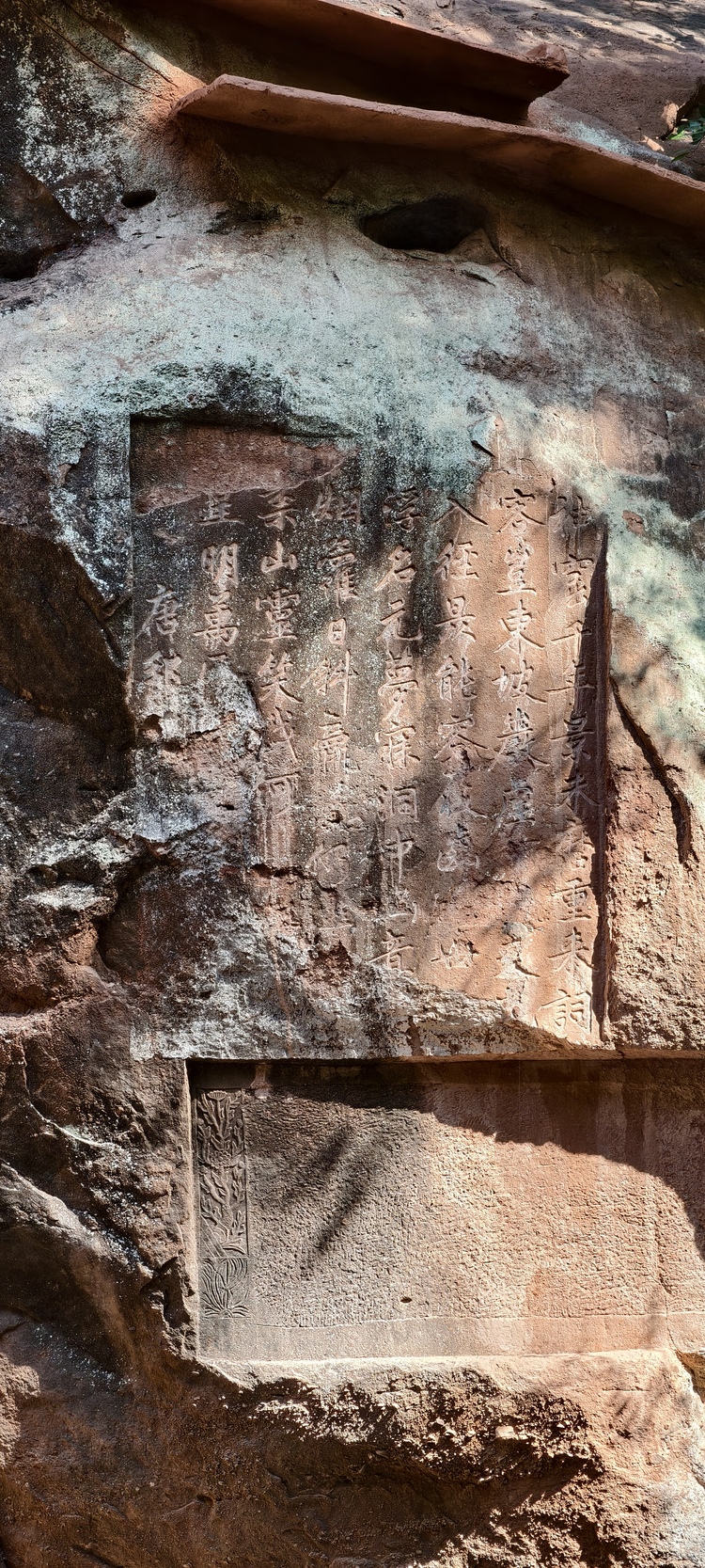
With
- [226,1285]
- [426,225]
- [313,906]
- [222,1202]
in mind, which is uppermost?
[426,225]

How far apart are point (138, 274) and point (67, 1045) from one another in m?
2.04

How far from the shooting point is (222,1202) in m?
3.46

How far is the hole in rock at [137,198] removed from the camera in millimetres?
3789

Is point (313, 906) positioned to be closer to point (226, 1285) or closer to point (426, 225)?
point (226, 1285)

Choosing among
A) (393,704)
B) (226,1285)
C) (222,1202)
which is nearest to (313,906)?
(393,704)

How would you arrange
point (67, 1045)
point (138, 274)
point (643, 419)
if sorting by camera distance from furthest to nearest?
point (643, 419) < point (138, 274) < point (67, 1045)

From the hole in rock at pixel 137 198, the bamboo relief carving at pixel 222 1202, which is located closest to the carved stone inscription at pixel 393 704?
the bamboo relief carving at pixel 222 1202

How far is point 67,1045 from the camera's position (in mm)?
3430

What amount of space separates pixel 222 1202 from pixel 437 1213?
56cm

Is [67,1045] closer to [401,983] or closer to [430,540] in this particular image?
[401,983]

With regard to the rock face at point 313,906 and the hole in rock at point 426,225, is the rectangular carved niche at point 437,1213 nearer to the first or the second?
the rock face at point 313,906

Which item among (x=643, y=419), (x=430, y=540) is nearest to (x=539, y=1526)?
(x=430, y=540)

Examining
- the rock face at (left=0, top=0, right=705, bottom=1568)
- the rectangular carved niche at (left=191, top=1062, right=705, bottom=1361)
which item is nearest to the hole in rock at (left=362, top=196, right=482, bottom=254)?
the rock face at (left=0, top=0, right=705, bottom=1568)

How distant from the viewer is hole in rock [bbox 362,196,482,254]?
13.0 ft
